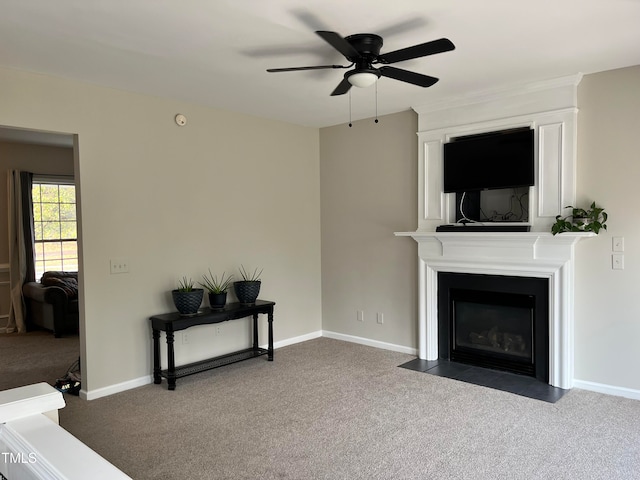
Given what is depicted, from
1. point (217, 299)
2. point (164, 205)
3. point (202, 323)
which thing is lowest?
point (202, 323)

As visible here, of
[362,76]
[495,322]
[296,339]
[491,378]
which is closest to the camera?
[362,76]

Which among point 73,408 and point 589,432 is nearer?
point 589,432

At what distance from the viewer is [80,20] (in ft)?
8.82

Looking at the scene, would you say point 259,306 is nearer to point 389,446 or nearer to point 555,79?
point 389,446

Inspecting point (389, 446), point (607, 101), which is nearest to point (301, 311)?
point (389, 446)

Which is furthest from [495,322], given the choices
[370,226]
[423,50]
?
[423,50]

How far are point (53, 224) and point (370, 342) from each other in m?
4.94

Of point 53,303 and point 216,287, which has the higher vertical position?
point 216,287

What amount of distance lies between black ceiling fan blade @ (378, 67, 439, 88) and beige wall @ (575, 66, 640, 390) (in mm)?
1600

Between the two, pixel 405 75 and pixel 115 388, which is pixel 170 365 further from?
pixel 405 75

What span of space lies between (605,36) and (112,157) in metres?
3.68

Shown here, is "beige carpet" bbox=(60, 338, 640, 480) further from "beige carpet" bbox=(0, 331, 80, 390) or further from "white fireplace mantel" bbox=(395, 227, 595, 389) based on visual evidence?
"beige carpet" bbox=(0, 331, 80, 390)

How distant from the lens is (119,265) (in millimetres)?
4055

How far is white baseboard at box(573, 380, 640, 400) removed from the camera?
3.69m
